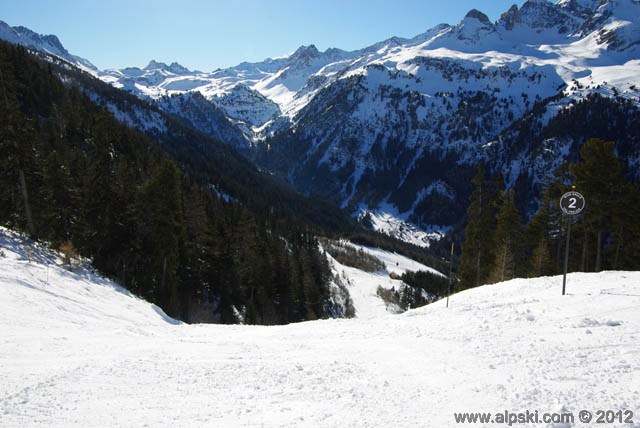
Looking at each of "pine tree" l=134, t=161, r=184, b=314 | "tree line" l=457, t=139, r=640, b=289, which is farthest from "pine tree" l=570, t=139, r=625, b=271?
"pine tree" l=134, t=161, r=184, b=314

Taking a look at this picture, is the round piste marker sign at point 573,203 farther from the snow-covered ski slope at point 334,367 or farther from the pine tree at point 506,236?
the pine tree at point 506,236

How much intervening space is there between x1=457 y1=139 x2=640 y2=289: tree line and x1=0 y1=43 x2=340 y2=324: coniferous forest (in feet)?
79.9

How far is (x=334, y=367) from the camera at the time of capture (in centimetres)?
951

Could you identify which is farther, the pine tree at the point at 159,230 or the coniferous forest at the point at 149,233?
the pine tree at the point at 159,230

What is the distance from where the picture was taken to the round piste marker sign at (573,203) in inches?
590

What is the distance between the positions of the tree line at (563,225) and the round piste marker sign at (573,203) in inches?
614

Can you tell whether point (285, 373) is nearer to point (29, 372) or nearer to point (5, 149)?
point (29, 372)

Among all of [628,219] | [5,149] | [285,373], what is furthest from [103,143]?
[628,219]

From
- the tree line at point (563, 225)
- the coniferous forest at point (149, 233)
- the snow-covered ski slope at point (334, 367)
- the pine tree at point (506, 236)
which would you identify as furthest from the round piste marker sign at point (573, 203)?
the coniferous forest at point (149, 233)

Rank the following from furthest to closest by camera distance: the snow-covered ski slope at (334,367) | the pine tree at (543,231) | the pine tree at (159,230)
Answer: the pine tree at (543,231) → the pine tree at (159,230) → the snow-covered ski slope at (334,367)

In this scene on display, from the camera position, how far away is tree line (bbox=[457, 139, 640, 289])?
28.5 metres

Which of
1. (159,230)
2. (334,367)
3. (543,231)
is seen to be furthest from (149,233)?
(543,231)

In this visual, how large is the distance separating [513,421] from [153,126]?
219724 mm

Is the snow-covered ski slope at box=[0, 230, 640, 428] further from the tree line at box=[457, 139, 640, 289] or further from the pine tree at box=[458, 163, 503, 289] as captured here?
the pine tree at box=[458, 163, 503, 289]
